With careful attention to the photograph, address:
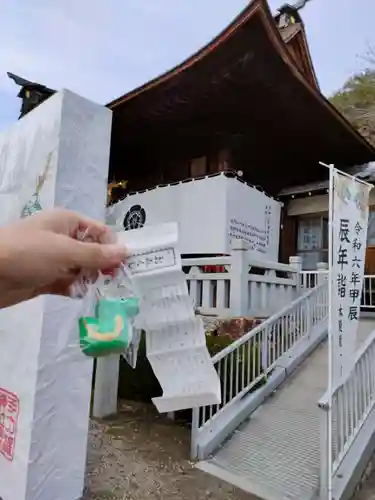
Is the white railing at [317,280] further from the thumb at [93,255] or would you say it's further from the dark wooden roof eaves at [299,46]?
the thumb at [93,255]

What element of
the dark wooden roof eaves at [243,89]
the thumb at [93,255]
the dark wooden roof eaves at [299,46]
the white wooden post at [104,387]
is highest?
the dark wooden roof eaves at [299,46]

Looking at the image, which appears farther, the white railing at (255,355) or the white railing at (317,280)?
the white railing at (317,280)

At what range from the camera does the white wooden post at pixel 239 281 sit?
6109 mm

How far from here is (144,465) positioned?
3.79m

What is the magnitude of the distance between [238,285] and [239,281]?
6 cm

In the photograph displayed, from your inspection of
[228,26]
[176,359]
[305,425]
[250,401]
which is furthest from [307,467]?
[228,26]

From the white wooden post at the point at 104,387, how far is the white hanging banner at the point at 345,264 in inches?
94.8

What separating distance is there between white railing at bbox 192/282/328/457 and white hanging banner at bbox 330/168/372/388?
1.19m

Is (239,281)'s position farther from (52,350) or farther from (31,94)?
(31,94)

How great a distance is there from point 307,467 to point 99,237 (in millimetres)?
3511

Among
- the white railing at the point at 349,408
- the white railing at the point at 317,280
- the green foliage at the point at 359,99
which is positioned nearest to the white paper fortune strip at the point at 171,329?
the white railing at the point at 349,408

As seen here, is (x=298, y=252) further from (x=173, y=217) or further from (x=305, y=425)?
(x=305, y=425)

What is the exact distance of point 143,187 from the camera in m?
12.0

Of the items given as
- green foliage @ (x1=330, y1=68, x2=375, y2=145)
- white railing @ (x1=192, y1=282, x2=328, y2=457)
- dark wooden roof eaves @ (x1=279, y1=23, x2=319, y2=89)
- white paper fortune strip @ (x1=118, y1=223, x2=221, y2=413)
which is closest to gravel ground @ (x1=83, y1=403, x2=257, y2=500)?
white railing @ (x1=192, y1=282, x2=328, y2=457)
